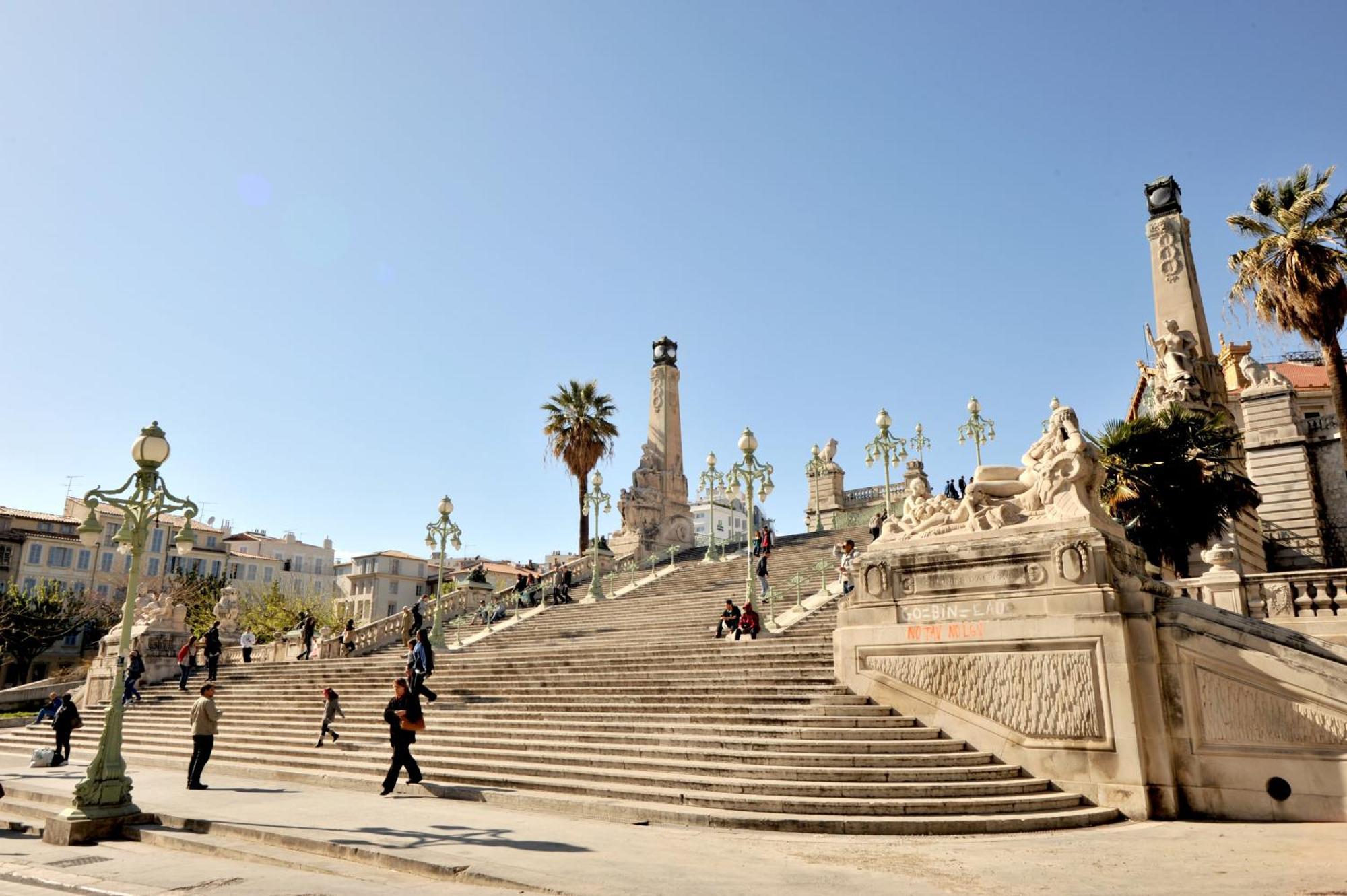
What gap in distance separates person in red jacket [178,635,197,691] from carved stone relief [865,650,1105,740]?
20980 millimetres

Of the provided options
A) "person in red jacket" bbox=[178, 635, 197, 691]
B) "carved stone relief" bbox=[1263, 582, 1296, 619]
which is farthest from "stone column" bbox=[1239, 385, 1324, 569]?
"person in red jacket" bbox=[178, 635, 197, 691]

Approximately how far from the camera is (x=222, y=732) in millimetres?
17719

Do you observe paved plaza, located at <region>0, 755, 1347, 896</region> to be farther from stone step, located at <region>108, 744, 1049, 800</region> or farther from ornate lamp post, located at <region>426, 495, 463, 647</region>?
ornate lamp post, located at <region>426, 495, 463, 647</region>

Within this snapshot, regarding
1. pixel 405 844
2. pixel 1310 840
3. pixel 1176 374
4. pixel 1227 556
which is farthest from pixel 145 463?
pixel 1176 374

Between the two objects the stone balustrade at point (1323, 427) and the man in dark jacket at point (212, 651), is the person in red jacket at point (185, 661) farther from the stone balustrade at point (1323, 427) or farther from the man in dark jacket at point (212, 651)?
the stone balustrade at point (1323, 427)

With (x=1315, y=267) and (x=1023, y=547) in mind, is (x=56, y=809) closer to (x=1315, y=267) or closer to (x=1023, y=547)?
(x=1023, y=547)

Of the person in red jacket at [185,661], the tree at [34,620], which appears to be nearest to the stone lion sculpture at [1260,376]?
the person in red jacket at [185,661]

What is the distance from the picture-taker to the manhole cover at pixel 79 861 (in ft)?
24.2

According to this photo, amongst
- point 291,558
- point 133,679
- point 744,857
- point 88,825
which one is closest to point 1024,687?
point 744,857

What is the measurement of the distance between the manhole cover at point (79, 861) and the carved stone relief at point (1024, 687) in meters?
9.53

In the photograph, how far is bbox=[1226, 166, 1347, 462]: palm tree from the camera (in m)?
20.6

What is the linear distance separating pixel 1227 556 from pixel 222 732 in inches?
781

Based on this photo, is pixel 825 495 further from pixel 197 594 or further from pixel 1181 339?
pixel 197 594

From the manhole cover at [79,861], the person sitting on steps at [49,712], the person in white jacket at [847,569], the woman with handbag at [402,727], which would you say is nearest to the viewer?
the manhole cover at [79,861]
